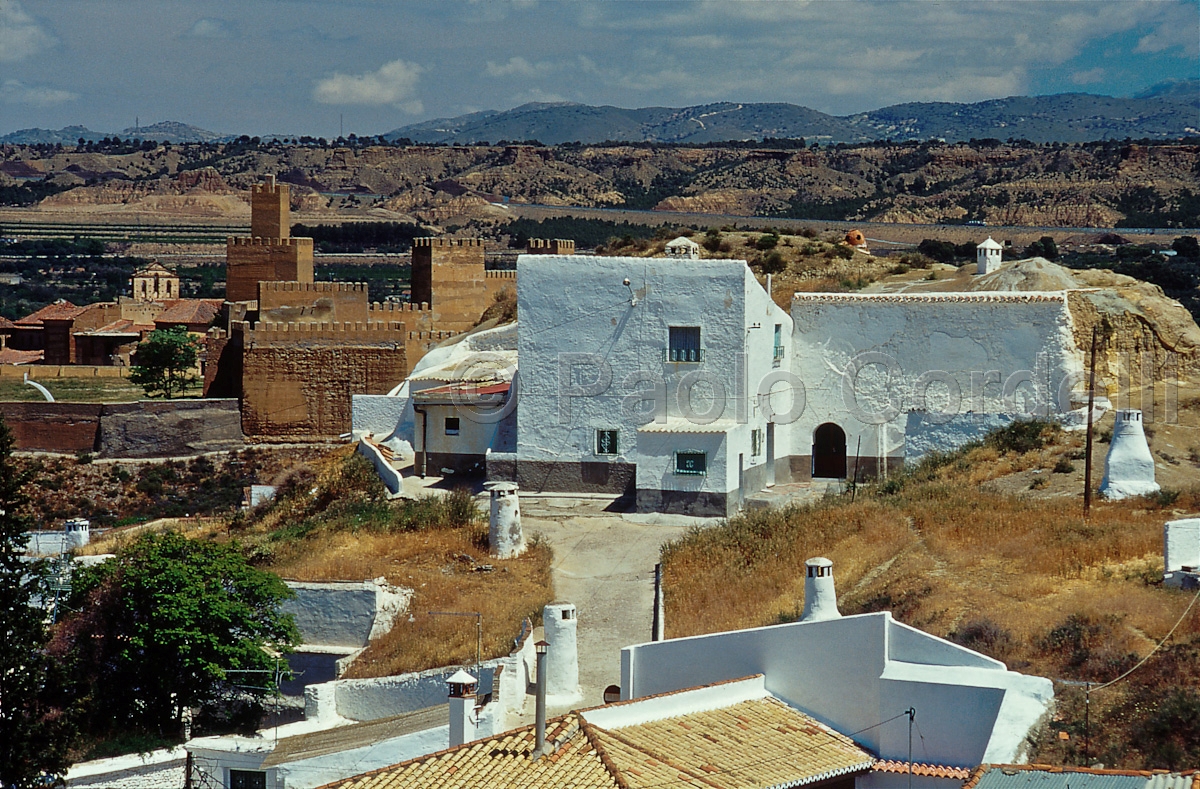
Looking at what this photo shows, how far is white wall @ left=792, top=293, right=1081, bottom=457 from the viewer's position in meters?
24.0

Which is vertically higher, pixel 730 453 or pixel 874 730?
pixel 730 453

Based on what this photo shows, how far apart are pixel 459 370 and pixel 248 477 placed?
374 inches

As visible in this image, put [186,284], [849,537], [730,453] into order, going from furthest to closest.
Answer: [186,284], [730,453], [849,537]

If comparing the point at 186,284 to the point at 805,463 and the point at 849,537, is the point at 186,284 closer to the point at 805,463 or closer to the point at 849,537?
the point at 805,463

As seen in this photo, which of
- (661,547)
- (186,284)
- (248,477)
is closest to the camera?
(661,547)

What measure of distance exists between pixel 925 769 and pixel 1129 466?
24.1 ft

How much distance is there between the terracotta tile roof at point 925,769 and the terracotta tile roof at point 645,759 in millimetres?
143

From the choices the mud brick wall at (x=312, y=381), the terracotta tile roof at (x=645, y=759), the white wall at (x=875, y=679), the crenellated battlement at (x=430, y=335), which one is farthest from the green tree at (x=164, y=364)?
the terracotta tile roof at (x=645, y=759)

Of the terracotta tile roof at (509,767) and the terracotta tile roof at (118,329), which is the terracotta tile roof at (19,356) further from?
the terracotta tile roof at (509,767)

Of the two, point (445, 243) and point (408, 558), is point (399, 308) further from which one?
point (408, 558)

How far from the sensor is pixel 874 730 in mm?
14117

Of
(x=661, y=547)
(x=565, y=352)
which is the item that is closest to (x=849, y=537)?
(x=661, y=547)

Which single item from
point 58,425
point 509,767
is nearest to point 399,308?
point 58,425

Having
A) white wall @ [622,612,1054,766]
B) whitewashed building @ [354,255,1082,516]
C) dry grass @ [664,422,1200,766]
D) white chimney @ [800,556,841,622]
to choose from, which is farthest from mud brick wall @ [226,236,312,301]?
white chimney @ [800,556,841,622]
